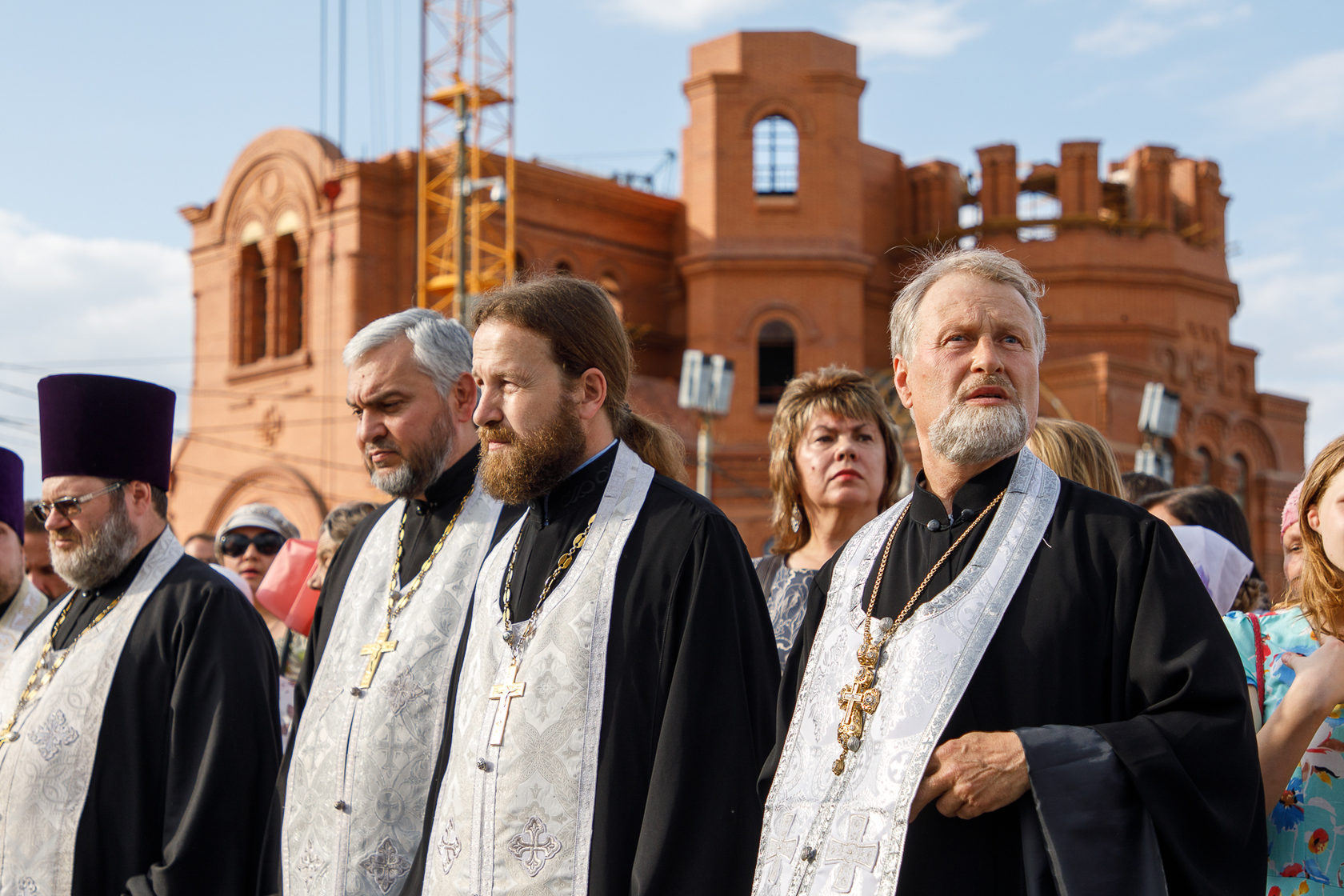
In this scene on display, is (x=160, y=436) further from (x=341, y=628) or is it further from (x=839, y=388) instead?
(x=839, y=388)

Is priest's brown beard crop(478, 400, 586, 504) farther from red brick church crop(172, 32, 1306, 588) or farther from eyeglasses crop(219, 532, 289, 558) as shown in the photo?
red brick church crop(172, 32, 1306, 588)

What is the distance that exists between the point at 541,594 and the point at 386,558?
37.6 inches

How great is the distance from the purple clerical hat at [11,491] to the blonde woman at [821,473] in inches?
118

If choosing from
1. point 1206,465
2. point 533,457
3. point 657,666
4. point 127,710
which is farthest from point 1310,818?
point 1206,465

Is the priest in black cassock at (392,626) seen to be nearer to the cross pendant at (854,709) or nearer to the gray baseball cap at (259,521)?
the cross pendant at (854,709)

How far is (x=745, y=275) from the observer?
2605cm

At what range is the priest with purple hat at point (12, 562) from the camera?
225 inches

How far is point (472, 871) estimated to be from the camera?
3246mm

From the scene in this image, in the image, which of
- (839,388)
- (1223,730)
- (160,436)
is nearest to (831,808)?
(1223,730)

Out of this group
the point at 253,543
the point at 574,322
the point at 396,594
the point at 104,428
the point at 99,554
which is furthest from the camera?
the point at 253,543

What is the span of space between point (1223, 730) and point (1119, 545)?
1.29 ft

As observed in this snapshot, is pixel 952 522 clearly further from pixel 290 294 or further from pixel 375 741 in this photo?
pixel 290 294

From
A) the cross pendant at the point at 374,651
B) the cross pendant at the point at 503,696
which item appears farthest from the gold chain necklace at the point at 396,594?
the cross pendant at the point at 503,696

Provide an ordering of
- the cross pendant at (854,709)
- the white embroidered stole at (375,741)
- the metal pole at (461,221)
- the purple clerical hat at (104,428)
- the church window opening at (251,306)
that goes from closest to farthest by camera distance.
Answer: the cross pendant at (854,709) → the white embroidered stole at (375,741) → the purple clerical hat at (104,428) → the metal pole at (461,221) → the church window opening at (251,306)
